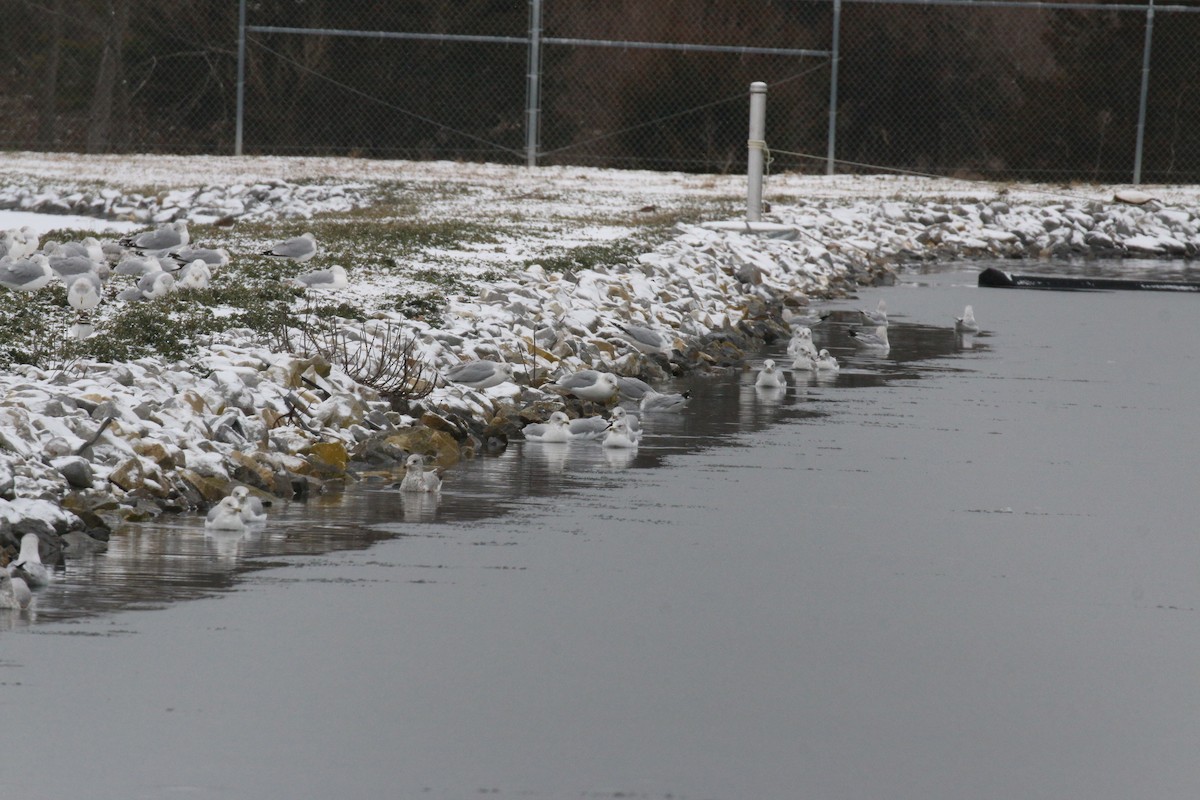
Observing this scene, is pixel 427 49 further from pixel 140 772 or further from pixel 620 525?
pixel 140 772

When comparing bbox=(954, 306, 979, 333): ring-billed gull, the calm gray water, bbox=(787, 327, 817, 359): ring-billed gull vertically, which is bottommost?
the calm gray water

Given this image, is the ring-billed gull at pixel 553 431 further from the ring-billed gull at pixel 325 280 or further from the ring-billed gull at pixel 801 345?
the ring-billed gull at pixel 801 345

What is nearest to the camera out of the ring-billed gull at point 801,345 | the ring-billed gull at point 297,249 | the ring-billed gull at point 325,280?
the ring-billed gull at point 325,280

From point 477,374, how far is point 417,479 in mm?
1716

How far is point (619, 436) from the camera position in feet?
28.3

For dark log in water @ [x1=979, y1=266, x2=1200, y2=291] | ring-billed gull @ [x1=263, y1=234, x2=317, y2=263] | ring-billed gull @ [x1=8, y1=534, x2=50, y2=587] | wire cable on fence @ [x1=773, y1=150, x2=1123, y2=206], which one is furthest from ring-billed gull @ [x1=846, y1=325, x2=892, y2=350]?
wire cable on fence @ [x1=773, y1=150, x2=1123, y2=206]

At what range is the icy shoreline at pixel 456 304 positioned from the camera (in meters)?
6.85

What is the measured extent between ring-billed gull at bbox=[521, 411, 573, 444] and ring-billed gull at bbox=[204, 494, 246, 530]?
2.52m

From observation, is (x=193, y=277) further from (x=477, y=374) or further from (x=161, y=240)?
(x=477, y=374)

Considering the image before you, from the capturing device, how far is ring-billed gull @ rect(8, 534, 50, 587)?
5656mm

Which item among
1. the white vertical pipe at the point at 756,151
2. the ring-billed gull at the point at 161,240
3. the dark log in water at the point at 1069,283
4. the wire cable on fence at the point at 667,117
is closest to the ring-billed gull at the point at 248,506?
the ring-billed gull at the point at 161,240

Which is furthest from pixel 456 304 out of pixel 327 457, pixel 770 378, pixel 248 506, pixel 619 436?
pixel 248 506

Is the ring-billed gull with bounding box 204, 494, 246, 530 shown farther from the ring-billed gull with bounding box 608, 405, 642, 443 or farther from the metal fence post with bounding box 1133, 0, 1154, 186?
the metal fence post with bounding box 1133, 0, 1154, 186

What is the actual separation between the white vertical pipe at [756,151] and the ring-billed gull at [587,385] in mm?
7750
